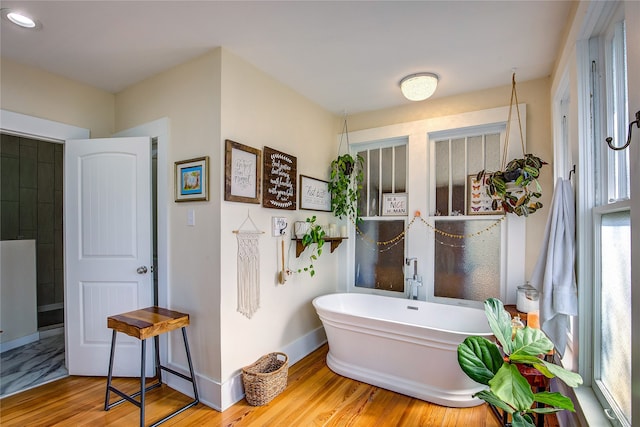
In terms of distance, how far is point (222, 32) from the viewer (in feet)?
6.37

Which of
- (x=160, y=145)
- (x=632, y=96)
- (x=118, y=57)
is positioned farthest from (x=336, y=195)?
(x=632, y=96)

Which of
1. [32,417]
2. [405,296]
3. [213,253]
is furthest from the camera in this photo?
[405,296]

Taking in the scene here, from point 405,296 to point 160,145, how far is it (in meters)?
2.64

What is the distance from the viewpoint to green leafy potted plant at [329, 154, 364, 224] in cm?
326

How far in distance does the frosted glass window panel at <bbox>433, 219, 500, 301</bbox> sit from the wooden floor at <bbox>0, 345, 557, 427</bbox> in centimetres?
102

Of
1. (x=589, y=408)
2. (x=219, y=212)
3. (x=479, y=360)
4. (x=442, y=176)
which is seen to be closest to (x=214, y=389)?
(x=219, y=212)

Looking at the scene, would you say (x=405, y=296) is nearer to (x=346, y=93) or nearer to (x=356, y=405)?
(x=356, y=405)

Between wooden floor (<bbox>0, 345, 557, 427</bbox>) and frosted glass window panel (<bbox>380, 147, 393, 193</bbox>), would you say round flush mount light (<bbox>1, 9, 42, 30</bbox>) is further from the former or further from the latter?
frosted glass window panel (<bbox>380, 147, 393, 193</bbox>)

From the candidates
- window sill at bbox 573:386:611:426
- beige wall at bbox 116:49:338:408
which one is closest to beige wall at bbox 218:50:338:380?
beige wall at bbox 116:49:338:408

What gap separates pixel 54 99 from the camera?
8.10 ft

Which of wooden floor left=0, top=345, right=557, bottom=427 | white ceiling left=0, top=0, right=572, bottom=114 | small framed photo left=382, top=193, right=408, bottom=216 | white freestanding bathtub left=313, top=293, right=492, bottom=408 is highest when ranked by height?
white ceiling left=0, top=0, right=572, bottom=114

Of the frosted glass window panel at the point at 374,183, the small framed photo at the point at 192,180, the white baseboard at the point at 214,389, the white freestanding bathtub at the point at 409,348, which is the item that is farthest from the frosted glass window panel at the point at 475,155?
the white baseboard at the point at 214,389

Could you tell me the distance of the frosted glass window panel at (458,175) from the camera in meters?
2.92

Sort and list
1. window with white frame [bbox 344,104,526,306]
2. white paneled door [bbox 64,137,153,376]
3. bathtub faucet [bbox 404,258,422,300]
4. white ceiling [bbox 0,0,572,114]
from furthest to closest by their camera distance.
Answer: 1. bathtub faucet [bbox 404,258,422,300]
2. window with white frame [bbox 344,104,526,306]
3. white paneled door [bbox 64,137,153,376]
4. white ceiling [bbox 0,0,572,114]
